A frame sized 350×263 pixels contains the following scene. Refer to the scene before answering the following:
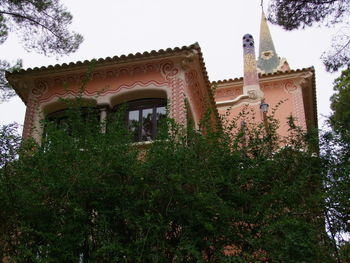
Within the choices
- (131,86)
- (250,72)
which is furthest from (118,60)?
(250,72)

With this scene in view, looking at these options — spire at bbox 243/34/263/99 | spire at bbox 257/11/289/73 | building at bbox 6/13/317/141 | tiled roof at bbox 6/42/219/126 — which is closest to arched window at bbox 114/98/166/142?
building at bbox 6/13/317/141

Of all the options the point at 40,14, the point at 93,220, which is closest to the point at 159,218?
the point at 93,220

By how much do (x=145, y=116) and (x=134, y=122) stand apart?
0.31 m

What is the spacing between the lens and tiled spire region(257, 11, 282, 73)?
16844mm

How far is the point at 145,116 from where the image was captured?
10.4 metres

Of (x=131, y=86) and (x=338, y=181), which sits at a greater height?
(x=131, y=86)

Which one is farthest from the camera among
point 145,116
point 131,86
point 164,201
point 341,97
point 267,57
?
point 267,57

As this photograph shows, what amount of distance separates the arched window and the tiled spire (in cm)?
715

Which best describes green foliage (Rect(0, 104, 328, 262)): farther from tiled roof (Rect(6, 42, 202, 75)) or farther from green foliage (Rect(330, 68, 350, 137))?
green foliage (Rect(330, 68, 350, 137))

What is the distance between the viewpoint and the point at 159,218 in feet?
19.5

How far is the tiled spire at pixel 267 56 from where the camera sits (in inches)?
663

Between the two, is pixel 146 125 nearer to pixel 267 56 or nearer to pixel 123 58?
pixel 123 58

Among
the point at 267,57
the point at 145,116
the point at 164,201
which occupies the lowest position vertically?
the point at 164,201

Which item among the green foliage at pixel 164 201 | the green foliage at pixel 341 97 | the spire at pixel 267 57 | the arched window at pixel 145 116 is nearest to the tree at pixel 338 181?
the green foliage at pixel 164 201
